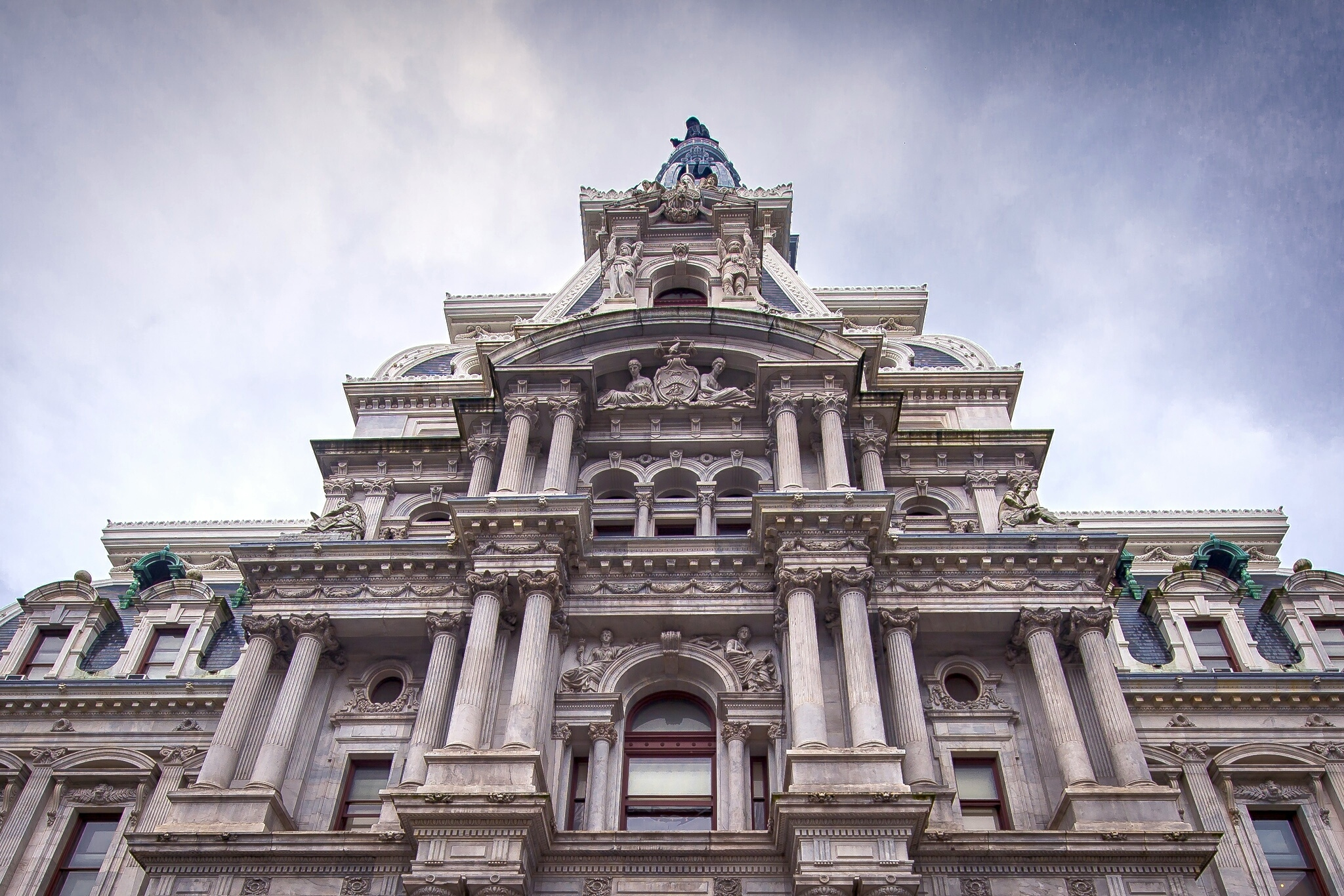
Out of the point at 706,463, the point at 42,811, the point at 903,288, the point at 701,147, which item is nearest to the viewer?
the point at 42,811

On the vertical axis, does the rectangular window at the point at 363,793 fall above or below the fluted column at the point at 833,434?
below

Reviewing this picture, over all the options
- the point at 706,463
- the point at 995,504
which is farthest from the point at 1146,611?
the point at 706,463

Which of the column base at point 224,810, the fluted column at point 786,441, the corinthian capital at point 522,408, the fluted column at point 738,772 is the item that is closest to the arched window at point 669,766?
the fluted column at point 738,772

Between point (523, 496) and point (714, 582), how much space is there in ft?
15.6

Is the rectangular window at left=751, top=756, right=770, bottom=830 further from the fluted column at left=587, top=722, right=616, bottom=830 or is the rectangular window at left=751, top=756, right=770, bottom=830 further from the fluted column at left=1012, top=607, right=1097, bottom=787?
the fluted column at left=1012, top=607, right=1097, bottom=787

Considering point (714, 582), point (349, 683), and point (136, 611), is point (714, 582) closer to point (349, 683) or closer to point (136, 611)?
point (349, 683)

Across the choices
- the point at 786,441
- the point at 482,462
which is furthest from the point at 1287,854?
the point at 482,462

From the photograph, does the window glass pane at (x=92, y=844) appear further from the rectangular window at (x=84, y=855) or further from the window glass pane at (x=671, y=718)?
the window glass pane at (x=671, y=718)

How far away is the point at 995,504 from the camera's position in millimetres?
32156

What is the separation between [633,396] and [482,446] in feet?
14.1

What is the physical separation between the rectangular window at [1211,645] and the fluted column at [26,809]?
94.4ft

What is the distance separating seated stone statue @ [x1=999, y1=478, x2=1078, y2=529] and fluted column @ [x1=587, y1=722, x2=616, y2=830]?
1100 centimetres

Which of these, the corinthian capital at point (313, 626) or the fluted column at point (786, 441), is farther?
the fluted column at point (786, 441)

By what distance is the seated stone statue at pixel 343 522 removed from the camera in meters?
30.2
